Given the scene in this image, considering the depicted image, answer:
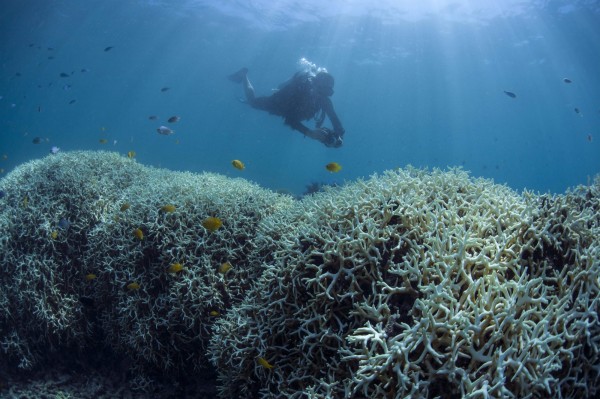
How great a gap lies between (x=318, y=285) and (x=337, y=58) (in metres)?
52.7

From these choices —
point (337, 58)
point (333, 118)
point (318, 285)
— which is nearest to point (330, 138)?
point (333, 118)

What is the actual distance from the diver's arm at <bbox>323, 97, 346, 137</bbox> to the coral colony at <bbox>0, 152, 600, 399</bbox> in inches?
319

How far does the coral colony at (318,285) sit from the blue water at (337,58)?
1.58 m

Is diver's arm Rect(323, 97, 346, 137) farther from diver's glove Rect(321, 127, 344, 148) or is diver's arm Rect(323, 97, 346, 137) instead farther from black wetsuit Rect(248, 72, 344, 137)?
diver's glove Rect(321, 127, 344, 148)

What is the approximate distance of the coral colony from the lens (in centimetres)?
273

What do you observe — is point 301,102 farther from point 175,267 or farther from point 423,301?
point 423,301

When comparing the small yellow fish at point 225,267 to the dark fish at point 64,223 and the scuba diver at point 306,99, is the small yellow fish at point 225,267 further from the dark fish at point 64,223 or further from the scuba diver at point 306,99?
the scuba diver at point 306,99

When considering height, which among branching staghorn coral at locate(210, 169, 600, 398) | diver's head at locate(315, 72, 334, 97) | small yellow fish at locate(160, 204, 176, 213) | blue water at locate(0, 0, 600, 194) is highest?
branching staghorn coral at locate(210, 169, 600, 398)

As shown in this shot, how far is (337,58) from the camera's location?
168ft

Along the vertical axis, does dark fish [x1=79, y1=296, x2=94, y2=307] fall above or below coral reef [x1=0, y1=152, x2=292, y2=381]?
below

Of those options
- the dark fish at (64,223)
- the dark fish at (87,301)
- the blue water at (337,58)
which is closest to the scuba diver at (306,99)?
the blue water at (337,58)

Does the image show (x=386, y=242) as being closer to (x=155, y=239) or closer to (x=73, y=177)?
(x=155, y=239)

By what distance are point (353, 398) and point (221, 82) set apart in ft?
247

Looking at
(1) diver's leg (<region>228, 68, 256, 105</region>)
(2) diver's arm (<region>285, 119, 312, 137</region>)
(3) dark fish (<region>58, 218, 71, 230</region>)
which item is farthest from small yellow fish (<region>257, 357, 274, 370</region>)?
(1) diver's leg (<region>228, 68, 256, 105</region>)
